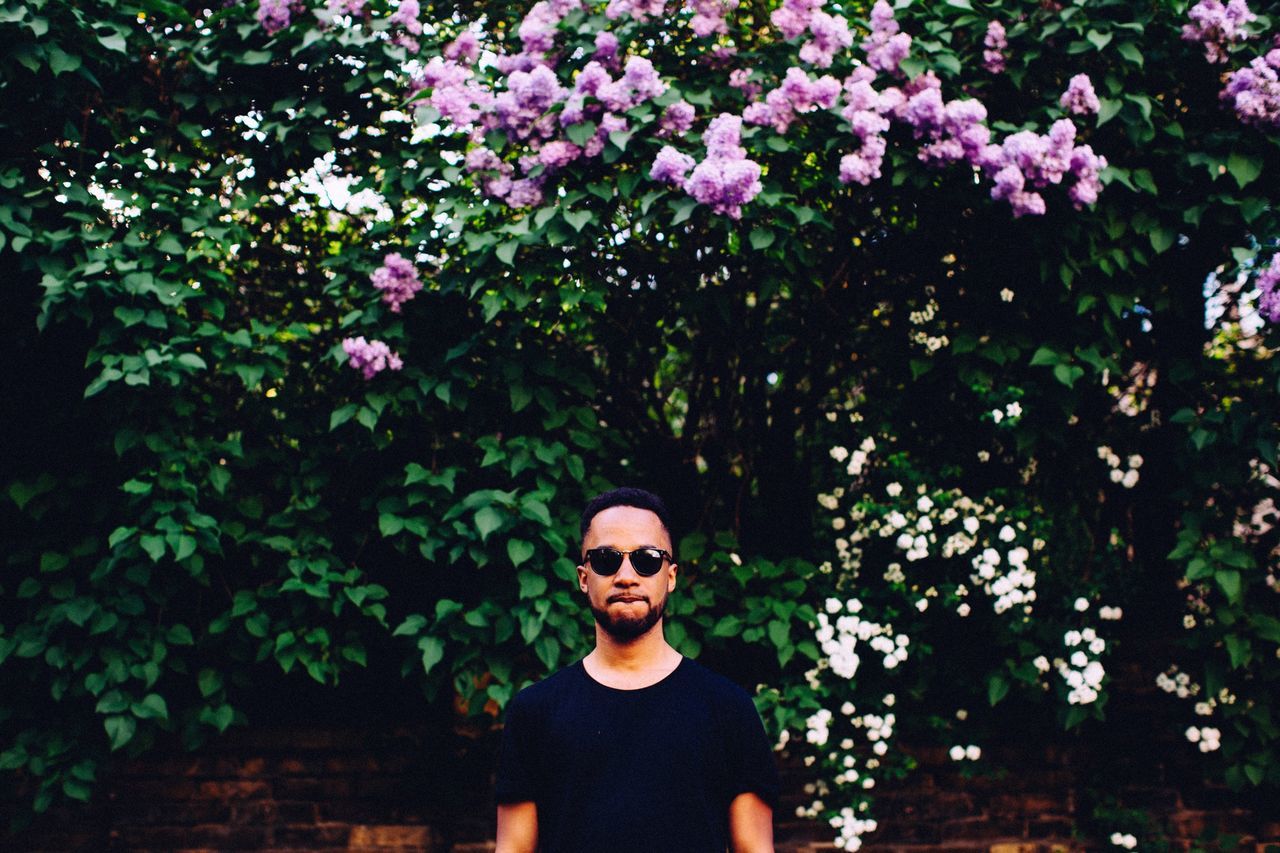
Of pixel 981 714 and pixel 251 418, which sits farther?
pixel 981 714

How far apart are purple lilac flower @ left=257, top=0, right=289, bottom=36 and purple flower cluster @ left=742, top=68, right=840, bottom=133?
1954 millimetres

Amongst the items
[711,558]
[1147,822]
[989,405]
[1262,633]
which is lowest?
[1147,822]

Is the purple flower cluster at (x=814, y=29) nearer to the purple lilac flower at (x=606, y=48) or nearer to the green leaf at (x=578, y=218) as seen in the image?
the purple lilac flower at (x=606, y=48)

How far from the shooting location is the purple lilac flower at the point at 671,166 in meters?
3.73

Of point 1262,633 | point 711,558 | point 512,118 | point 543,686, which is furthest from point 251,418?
point 1262,633

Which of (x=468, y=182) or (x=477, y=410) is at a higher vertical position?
(x=468, y=182)

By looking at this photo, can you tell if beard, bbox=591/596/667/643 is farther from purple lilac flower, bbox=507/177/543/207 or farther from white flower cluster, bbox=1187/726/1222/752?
white flower cluster, bbox=1187/726/1222/752

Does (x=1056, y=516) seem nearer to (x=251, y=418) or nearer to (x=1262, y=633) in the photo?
(x=1262, y=633)

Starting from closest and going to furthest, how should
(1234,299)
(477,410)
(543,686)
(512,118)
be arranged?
(543,686), (512,118), (477,410), (1234,299)

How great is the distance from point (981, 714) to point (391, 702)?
9.10ft

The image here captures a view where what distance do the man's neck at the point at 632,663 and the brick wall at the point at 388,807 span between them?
267 cm

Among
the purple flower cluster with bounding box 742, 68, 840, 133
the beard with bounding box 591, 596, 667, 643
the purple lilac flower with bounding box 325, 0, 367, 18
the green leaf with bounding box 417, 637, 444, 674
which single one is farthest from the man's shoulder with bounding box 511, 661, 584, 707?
the purple lilac flower with bounding box 325, 0, 367, 18

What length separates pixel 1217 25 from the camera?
156 inches

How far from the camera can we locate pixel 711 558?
4.57m
